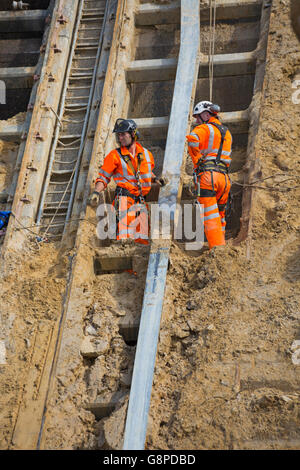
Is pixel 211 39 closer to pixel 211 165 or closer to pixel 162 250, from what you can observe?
pixel 211 165

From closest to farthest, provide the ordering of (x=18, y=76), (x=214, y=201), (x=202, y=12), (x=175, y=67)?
(x=214, y=201), (x=175, y=67), (x=18, y=76), (x=202, y=12)

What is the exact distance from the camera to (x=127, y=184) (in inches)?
321

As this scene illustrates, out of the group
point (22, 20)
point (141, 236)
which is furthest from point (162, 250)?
point (22, 20)

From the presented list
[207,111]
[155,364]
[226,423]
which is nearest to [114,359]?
[155,364]

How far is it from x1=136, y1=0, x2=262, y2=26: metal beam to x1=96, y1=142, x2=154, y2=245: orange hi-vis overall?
133 inches

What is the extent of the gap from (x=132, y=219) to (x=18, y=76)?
11.9ft

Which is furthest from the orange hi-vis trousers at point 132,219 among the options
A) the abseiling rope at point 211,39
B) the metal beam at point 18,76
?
the metal beam at point 18,76

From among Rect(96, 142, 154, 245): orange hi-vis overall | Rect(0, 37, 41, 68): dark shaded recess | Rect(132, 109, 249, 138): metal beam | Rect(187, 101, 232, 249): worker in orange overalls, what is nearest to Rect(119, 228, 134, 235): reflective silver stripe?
Rect(96, 142, 154, 245): orange hi-vis overall

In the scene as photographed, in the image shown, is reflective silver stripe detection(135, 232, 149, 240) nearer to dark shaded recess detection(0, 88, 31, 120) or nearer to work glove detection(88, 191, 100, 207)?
work glove detection(88, 191, 100, 207)

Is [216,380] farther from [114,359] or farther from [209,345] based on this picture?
[114,359]

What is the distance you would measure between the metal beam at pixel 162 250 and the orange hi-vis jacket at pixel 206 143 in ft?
1.61

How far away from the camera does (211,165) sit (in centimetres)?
773

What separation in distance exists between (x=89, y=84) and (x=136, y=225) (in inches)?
113

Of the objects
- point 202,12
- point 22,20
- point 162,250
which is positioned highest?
point 202,12
